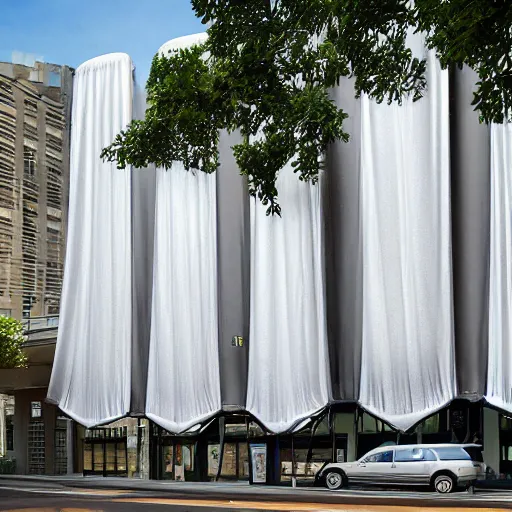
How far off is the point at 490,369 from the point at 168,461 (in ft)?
39.0

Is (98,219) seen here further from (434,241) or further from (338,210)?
(434,241)

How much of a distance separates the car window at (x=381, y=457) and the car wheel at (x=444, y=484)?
142 cm

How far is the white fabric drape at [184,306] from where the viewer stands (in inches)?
1178

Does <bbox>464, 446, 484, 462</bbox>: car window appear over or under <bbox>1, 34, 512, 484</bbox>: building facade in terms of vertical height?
under

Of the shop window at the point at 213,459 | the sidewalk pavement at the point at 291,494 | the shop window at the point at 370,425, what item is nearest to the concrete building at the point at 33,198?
the sidewalk pavement at the point at 291,494

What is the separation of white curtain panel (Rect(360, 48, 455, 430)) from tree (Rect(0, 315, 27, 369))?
12.1m

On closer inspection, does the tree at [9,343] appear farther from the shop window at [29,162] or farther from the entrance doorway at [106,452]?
the shop window at [29,162]

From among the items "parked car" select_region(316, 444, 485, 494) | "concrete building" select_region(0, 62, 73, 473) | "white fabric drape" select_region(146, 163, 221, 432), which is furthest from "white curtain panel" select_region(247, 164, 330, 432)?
"concrete building" select_region(0, 62, 73, 473)

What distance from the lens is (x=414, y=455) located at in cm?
2533

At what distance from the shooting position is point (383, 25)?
12859 mm

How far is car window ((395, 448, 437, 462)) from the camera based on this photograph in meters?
25.1

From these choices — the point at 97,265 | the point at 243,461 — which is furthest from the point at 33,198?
the point at 243,461

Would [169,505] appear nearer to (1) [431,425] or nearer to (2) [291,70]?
(2) [291,70]

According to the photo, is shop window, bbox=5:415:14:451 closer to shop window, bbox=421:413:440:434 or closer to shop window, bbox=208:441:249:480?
shop window, bbox=208:441:249:480
